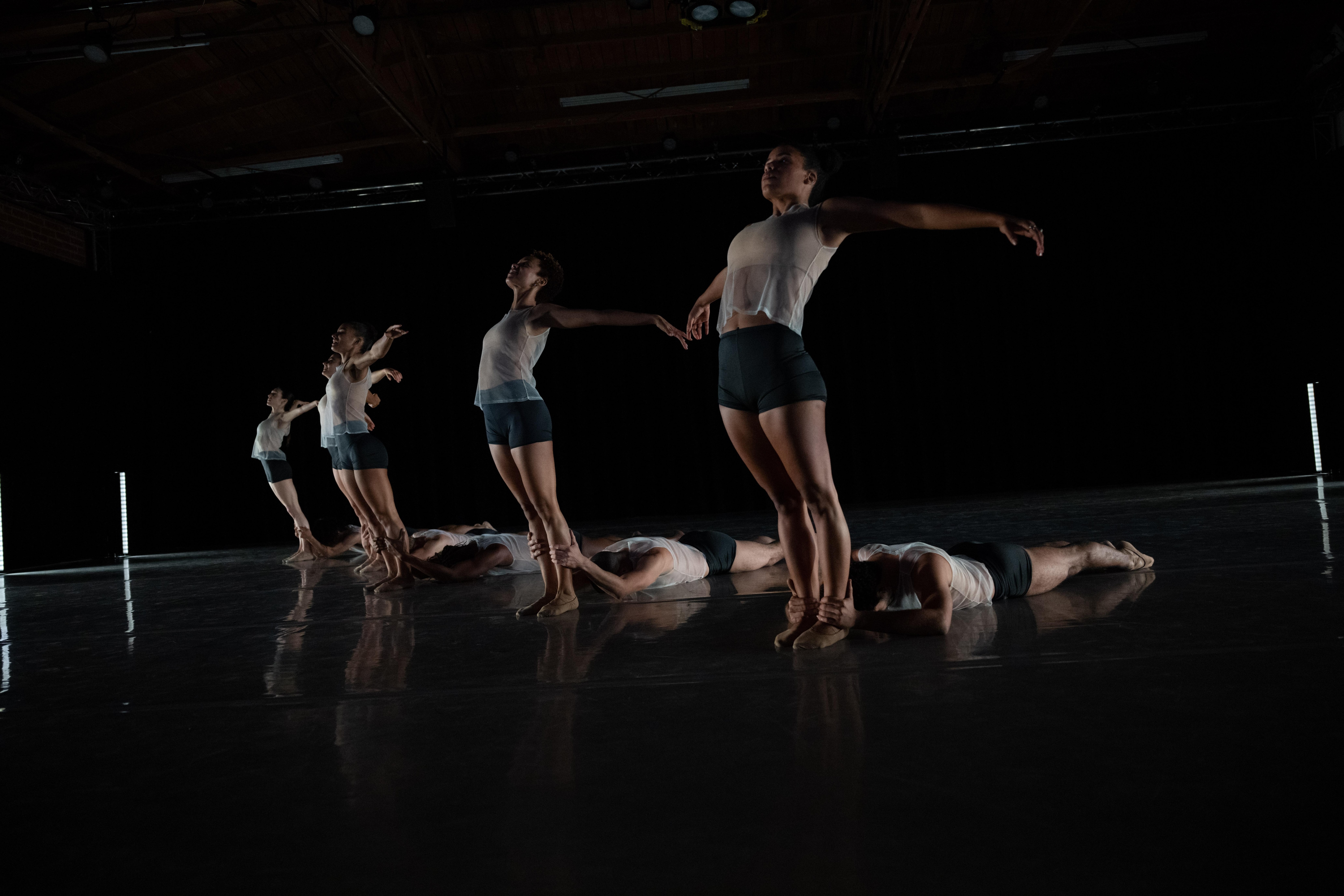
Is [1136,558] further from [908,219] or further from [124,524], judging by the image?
[124,524]

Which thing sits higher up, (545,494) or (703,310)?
(703,310)

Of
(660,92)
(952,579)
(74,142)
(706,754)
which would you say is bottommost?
(706,754)

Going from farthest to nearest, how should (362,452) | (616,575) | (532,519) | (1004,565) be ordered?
(362,452), (532,519), (616,575), (1004,565)

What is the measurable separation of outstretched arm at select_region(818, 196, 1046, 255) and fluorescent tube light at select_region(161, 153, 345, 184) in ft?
27.9

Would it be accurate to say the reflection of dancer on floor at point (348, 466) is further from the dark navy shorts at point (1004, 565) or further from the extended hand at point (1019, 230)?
the extended hand at point (1019, 230)

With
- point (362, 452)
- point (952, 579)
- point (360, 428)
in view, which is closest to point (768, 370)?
point (952, 579)

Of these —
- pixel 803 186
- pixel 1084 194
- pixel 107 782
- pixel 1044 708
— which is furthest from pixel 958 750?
pixel 1084 194

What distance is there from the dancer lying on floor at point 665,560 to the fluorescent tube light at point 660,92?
589 centimetres

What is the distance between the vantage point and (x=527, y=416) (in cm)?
320

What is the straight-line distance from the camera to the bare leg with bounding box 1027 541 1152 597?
2.69 meters

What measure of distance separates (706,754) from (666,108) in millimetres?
8324

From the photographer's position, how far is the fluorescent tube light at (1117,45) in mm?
8172

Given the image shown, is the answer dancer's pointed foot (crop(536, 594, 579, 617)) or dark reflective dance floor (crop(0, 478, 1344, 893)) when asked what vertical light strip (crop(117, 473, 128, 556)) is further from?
dancer's pointed foot (crop(536, 594, 579, 617))

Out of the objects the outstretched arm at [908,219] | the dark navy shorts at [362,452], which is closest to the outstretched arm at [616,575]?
the outstretched arm at [908,219]
